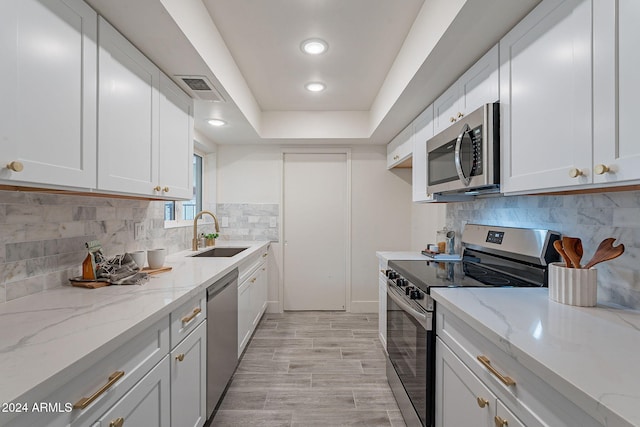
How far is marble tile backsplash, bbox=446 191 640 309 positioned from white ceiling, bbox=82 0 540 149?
86 centimetres

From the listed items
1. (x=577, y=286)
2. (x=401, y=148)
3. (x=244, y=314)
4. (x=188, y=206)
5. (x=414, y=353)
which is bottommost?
(x=244, y=314)

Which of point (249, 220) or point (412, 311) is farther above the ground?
point (249, 220)

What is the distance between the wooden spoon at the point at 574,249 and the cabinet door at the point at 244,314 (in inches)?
80.8

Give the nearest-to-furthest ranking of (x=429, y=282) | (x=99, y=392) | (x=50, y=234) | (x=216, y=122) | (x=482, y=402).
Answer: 1. (x=99, y=392)
2. (x=482, y=402)
3. (x=50, y=234)
4. (x=429, y=282)
5. (x=216, y=122)


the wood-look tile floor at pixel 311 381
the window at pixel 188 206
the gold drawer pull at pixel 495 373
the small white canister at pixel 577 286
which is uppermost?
the window at pixel 188 206

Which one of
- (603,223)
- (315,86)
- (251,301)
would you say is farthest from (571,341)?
(315,86)

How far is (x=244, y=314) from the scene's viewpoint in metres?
2.53

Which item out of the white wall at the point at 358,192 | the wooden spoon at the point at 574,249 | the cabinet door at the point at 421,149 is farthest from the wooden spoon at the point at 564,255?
the white wall at the point at 358,192

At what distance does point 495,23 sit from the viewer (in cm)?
136

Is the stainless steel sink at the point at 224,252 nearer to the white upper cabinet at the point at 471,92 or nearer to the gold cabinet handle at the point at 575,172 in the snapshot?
the white upper cabinet at the point at 471,92

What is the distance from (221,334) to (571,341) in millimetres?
1759

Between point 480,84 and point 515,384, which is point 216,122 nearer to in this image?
point 480,84

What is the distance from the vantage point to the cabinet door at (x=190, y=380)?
131 centimetres

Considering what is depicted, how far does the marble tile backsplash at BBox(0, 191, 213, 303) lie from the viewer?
1.20 metres
